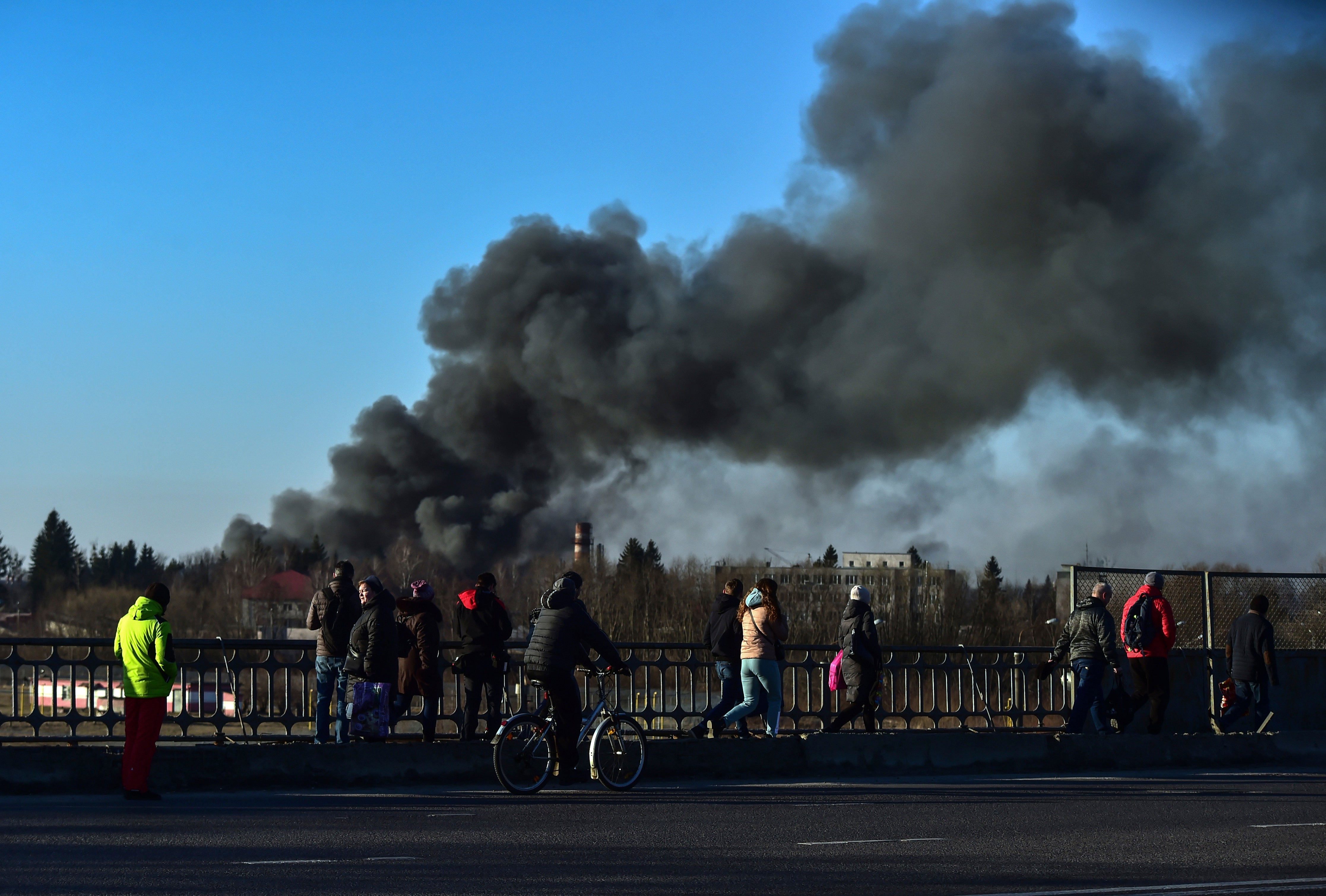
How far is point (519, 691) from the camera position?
1375 cm

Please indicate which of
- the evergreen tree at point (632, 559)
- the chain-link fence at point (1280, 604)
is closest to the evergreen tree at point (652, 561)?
the evergreen tree at point (632, 559)

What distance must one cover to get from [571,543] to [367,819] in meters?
70.4

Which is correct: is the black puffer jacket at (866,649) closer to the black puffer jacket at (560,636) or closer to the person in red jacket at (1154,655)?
the person in red jacket at (1154,655)

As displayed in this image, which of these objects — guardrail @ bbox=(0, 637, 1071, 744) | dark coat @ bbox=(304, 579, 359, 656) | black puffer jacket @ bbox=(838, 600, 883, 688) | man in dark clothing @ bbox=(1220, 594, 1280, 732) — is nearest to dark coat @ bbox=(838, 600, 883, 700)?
black puffer jacket @ bbox=(838, 600, 883, 688)

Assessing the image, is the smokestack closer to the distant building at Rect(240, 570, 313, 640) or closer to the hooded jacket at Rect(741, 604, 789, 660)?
the distant building at Rect(240, 570, 313, 640)

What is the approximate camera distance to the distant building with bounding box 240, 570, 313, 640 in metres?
81.2

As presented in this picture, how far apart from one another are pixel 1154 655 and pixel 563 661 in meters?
6.47

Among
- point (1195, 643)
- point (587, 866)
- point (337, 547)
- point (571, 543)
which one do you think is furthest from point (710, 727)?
point (337, 547)

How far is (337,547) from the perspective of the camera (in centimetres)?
8175

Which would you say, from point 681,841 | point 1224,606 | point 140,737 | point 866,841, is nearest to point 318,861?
point 681,841

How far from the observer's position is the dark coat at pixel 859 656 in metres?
12.9

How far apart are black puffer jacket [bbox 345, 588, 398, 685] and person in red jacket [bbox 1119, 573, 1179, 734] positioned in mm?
6960

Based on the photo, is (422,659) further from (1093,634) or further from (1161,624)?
(1161,624)

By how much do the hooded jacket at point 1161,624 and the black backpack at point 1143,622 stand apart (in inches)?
0.6
